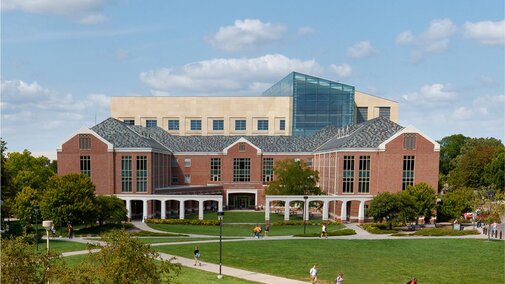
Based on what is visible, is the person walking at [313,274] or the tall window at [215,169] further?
the tall window at [215,169]

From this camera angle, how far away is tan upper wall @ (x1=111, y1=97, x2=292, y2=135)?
300 ft

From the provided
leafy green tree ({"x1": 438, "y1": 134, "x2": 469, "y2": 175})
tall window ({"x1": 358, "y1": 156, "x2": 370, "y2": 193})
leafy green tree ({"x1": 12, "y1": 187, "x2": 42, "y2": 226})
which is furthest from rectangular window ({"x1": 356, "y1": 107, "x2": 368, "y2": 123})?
leafy green tree ({"x1": 12, "y1": 187, "x2": 42, "y2": 226})

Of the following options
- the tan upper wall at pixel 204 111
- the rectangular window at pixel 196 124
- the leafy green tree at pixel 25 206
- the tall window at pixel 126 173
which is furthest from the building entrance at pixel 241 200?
the leafy green tree at pixel 25 206

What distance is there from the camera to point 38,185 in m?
62.3

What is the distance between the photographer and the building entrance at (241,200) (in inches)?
3095

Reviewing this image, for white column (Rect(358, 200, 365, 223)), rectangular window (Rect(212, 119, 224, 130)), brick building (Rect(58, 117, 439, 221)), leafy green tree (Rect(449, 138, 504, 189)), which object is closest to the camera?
white column (Rect(358, 200, 365, 223))

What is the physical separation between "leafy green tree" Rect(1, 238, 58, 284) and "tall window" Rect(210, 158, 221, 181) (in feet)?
204

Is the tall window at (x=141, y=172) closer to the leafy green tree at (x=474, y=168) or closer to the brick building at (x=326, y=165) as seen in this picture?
the brick building at (x=326, y=165)

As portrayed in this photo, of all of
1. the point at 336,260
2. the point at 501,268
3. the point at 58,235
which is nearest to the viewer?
the point at 501,268

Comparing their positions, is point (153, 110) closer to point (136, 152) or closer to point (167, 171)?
point (167, 171)

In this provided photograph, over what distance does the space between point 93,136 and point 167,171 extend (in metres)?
16.0

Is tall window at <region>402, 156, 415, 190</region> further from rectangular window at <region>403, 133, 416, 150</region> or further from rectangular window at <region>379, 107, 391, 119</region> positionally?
rectangular window at <region>379, 107, 391, 119</region>

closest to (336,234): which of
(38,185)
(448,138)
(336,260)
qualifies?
(336,260)

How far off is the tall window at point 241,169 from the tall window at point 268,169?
289 centimetres
